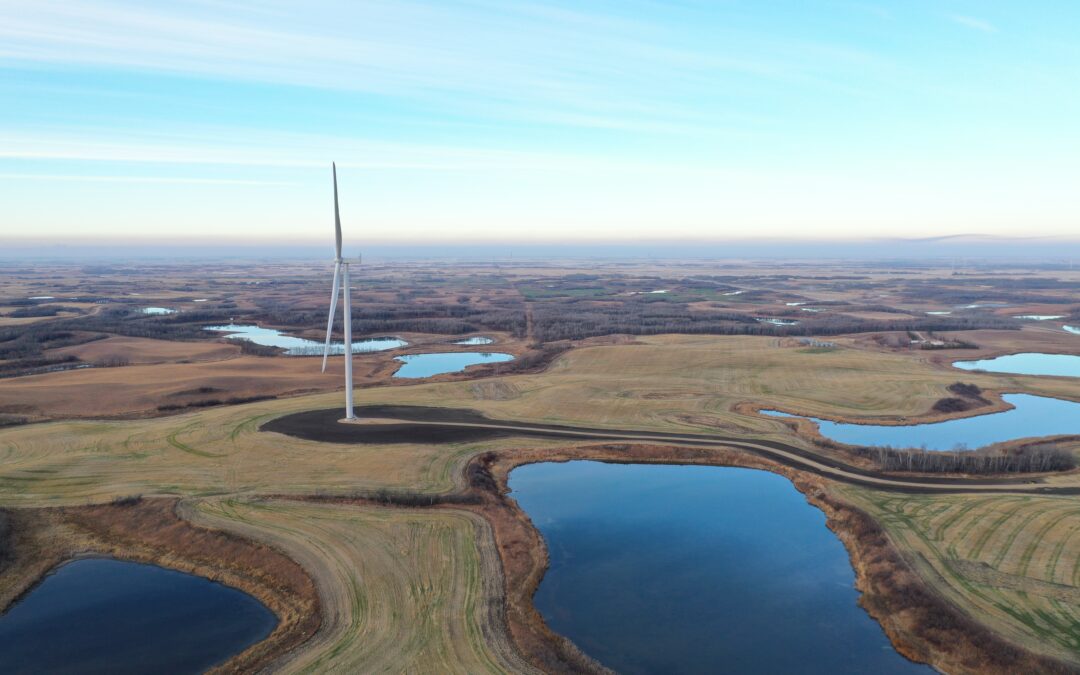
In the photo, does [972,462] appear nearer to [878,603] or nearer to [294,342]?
[878,603]

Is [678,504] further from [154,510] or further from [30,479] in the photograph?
[30,479]

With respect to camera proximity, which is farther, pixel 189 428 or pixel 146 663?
pixel 189 428

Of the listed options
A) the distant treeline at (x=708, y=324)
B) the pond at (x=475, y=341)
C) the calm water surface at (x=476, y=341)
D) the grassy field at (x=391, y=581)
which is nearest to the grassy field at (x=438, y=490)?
the grassy field at (x=391, y=581)

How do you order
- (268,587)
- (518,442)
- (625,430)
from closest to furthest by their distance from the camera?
(268,587)
(518,442)
(625,430)

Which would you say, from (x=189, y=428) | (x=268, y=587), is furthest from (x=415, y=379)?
(x=268, y=587)

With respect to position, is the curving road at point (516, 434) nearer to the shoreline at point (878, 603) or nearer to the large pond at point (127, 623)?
the shoreline at point (878, 603)
